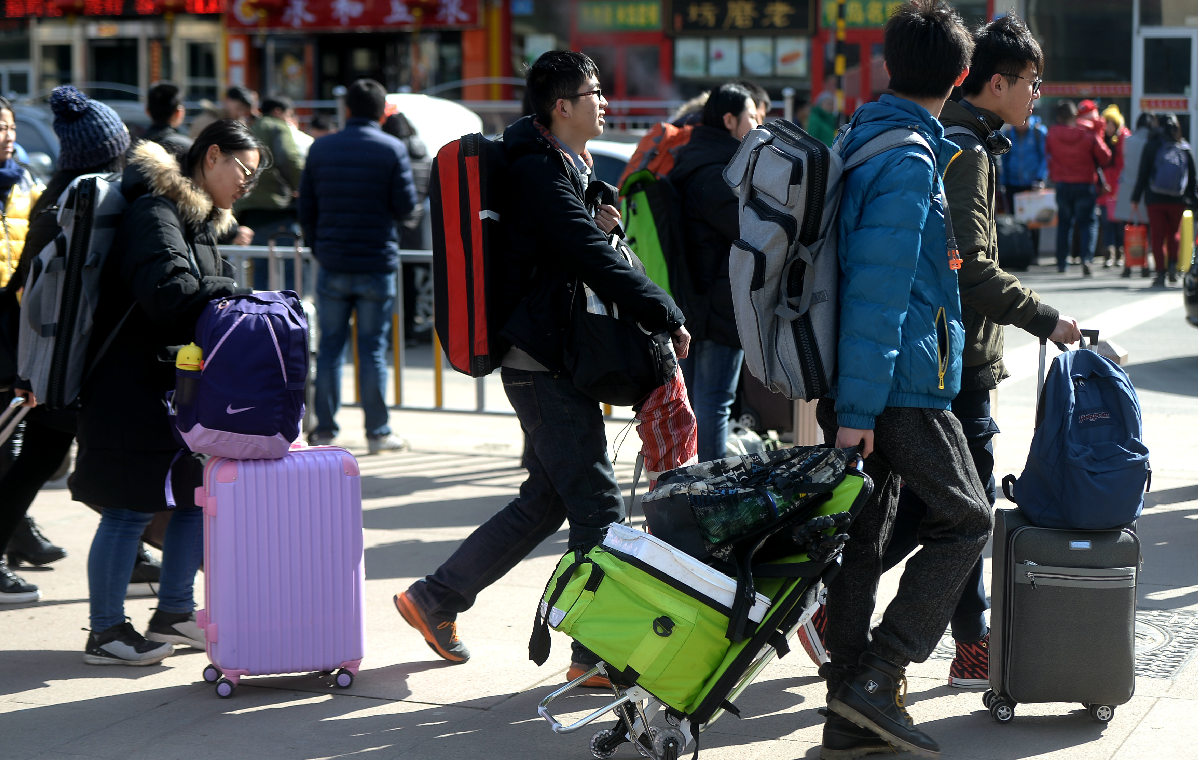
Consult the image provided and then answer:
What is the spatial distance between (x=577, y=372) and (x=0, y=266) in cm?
278

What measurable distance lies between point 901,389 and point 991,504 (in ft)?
2.18

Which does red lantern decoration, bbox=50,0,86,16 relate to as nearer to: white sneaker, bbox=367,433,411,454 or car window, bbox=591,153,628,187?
car window, bbox=591,153,628,187

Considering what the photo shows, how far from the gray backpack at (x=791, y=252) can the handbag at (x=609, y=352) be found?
475mm

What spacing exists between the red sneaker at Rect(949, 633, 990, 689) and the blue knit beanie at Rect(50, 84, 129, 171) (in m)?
3.52

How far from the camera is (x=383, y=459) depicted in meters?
7.91

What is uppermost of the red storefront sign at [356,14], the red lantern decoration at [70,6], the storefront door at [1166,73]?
the red lantern decoration at [70,6]

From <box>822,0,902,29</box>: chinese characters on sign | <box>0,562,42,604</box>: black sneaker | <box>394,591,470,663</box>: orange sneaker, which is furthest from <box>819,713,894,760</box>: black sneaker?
<box>822,0,902,29</box>: chinese characters on sign

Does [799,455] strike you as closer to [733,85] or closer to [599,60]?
[733,85]

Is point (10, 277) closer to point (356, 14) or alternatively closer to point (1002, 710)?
point (1002, 710)

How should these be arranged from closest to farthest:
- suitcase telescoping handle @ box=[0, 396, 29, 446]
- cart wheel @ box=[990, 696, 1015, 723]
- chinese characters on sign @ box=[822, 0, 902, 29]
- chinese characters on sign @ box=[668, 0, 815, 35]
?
cart wheel @ box=[990, 696, 1015, 723] < suitcase telescoping handle @ box=[0, 396, 29, 446] < chinese characters on sign @ box=[822, 0, 902, 29] < chinese characters on sign @ box=[668, 0, 815, 35]

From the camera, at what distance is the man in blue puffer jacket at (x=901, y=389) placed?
341 cm

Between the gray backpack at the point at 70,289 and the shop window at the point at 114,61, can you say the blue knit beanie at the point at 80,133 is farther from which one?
the shop window at the point at 114,61

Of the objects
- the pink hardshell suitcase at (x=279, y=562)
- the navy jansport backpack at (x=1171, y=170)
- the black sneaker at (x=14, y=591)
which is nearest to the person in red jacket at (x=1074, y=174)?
the navy jansport backpack at (x=1171, y=170)

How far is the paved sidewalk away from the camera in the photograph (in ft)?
12.5
